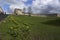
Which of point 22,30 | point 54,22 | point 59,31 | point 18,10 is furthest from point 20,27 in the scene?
point 18,10

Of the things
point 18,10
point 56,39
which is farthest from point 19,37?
point 18,10

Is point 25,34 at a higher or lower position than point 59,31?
higher

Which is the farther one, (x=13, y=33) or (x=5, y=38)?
(x=5, y=38)

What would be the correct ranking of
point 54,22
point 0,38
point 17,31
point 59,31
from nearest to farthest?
1. point 17,31
2. point 0,38
3. point 59,31
4. point 54,22

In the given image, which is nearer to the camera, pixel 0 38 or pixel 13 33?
pixel 13 33

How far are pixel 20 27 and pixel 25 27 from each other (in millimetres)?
437

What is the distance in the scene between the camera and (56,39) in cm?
4062

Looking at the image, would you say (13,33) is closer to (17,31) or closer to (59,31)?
(17,31)

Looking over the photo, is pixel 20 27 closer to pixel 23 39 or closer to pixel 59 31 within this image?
pixel 23 39

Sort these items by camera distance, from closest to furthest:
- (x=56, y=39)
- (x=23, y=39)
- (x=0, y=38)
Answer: (x=23, y=39) → (x=0, y=38) → (x=56, y=39)

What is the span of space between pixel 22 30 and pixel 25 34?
527 mm

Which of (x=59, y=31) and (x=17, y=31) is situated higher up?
(x=17, y=31)

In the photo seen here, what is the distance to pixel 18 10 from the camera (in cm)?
10312

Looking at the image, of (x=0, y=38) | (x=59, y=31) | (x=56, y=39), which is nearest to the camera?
(x=0, y=38)
